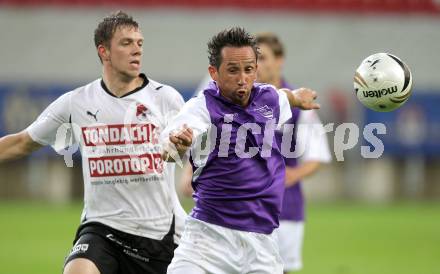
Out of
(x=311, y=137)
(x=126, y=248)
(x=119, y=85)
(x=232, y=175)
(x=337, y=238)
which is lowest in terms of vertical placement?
(x=337, y=238)

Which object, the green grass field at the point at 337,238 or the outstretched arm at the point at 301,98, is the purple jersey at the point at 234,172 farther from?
the green grass field at the point at 337,238

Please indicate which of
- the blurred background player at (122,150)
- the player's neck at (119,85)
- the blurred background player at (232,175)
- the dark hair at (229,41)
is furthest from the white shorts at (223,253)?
the player's neck at (119,85)

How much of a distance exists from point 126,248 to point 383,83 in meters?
2.21

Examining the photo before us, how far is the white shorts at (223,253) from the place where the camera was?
5836mm

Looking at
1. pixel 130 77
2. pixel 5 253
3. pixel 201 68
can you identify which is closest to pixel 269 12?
pixel 201 68

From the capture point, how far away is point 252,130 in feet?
20.1

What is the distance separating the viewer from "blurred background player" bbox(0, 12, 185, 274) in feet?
22.5

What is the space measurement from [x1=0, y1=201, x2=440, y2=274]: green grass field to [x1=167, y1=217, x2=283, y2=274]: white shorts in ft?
21.3

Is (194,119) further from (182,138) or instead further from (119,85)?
(119,85)

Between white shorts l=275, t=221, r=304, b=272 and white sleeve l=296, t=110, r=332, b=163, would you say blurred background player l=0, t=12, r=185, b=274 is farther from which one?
white sleeve l=296, t=110, r=332, b=163

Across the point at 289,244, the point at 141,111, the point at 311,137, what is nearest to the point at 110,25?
the point at 141,111

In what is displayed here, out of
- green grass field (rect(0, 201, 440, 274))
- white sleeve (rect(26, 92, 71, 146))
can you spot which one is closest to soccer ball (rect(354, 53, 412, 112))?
white sleeve (rect(26, 92, 71, 146))

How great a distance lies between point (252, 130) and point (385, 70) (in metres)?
1.17

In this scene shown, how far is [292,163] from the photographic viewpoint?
8.71m
